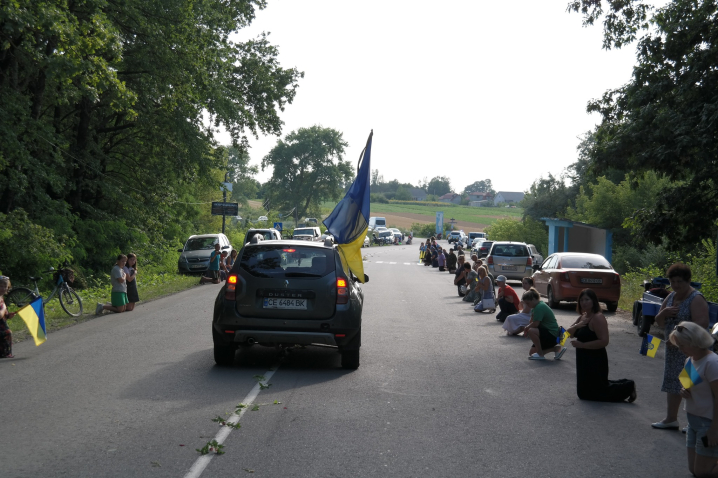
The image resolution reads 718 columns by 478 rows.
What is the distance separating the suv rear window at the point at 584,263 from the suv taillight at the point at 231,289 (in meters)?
12.4

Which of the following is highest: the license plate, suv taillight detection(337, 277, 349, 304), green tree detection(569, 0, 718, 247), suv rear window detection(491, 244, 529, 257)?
green tree detection(569, 0, 718, 247)

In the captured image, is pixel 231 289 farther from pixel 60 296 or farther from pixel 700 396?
pixel 60 296

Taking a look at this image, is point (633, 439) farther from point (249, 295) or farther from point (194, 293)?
point (194, 293)

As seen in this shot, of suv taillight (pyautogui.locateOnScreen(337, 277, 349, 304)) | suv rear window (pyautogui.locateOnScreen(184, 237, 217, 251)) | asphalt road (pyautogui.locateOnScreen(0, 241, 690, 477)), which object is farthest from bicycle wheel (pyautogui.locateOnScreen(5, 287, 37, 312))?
suv rear window (pyautogui.locateOnScreen(184, 237, 217, 251))

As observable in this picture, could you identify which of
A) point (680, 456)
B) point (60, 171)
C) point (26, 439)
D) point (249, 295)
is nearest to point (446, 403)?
point (680, 456)

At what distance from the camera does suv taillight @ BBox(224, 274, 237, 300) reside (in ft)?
30.8

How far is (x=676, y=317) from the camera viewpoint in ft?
24.3

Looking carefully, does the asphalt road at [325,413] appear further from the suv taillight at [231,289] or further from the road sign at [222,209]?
the road sign at [222,209]

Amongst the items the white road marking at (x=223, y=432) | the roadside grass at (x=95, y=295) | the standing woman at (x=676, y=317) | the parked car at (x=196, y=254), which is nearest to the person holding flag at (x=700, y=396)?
the standing woman at (x=676, y=317)

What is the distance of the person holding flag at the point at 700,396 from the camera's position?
5.14 meters

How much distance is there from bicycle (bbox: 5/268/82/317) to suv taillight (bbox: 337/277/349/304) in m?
8.72

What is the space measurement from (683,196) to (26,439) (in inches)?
546

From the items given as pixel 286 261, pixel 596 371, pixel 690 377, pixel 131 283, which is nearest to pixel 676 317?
pixel 596 371

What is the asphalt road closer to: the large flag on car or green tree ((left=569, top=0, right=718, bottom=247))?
the large flag on car
